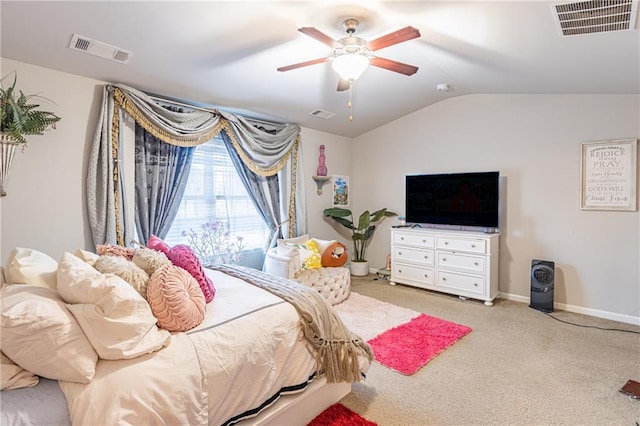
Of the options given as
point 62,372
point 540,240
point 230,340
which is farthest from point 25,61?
point 540,240

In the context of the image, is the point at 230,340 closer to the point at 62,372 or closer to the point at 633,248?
the point at 62,372

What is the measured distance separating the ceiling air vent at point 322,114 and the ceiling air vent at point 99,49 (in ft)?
7.20

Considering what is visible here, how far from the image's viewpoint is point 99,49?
2.42 metres

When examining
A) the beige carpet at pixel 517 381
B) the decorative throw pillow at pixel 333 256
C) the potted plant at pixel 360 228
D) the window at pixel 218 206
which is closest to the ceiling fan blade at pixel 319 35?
the window at pixel 218 206

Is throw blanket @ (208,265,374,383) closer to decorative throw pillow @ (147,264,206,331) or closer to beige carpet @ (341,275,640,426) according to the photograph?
beige carpet @ (341,275,640,426)

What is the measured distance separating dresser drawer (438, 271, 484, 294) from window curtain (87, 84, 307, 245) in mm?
2654

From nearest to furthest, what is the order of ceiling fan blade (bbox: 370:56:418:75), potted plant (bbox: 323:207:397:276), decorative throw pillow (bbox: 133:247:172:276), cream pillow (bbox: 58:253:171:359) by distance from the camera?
cream pillow (bbox: 58:253:171:359) < decorative throw pillow (bbox: 133:247:172:276) < ceiling fan blade (bbox: 370:56:418:75) < potted plant (bbox: 323:207:397:276)

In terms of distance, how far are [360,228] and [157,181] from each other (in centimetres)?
293

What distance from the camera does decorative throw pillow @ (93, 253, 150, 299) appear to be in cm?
157

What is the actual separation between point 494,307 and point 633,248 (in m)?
1.44

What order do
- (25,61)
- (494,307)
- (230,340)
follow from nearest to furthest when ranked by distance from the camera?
(230,340) < (25,61) < (494,307)

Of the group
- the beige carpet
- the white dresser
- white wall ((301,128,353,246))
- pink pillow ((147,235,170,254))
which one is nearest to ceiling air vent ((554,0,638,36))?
the white dresser

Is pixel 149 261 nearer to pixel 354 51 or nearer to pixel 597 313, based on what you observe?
pixel 354 51

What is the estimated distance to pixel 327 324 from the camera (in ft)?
6.41
